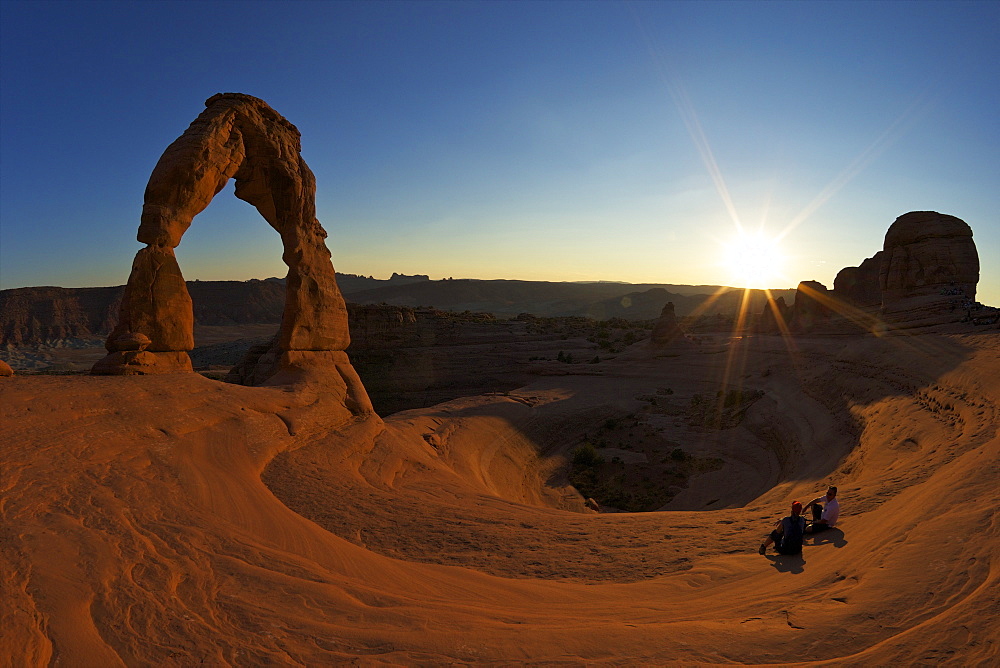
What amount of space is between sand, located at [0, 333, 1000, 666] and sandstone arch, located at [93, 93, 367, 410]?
150cm

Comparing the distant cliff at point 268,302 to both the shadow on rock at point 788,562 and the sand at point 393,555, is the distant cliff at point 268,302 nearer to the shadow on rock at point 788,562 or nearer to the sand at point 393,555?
the sand at point 393,555

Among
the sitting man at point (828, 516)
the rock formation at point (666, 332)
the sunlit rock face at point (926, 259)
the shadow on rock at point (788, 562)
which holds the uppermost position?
the sunlit rock face at point (926, 259)

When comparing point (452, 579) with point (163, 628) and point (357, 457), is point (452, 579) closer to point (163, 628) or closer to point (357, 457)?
point (163, 628)

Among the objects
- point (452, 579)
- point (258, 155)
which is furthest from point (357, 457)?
point (258, 155)

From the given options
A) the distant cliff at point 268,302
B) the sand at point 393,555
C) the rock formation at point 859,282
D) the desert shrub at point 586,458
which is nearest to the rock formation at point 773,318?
the rock formation at point 859,282

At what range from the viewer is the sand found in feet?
11.0

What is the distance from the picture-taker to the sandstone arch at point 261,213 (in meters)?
8.27

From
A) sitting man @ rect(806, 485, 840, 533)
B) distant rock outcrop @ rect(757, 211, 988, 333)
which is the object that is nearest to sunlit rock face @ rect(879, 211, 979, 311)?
distant rock outcrop @ rect(757, 211, 988, 333)

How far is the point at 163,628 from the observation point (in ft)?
10.7

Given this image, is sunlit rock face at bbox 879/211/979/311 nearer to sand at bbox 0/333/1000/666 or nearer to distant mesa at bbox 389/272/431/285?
sand at bbox 0/333/1000/666

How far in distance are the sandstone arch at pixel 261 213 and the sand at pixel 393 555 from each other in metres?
1.50

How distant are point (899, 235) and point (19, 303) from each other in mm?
78977

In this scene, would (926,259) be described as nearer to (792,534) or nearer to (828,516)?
(828,516)

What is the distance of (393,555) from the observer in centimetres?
546
